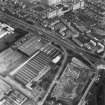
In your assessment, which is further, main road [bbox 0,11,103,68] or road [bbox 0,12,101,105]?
main road [bbox 0,11,103,68]

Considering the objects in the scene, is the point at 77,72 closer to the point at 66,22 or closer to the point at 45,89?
the point at 45,89

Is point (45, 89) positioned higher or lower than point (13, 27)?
lower

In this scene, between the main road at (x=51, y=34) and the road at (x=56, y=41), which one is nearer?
the road at (x=56, y=41)

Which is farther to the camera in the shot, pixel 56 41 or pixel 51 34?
pixel 51 34

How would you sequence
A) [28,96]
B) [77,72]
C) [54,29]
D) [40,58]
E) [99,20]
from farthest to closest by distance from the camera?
[99,20] < [54,29] < [40,58] < [77,72] < [28,96]

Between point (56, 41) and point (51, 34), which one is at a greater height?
point (51, 34)

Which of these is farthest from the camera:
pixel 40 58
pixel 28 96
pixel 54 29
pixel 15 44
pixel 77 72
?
pixel 54 29

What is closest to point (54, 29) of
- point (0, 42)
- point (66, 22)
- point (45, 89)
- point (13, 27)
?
point (66, 22)

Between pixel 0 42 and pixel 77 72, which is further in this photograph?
pixel 0 42

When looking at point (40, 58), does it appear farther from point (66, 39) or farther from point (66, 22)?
point (66, 22)
